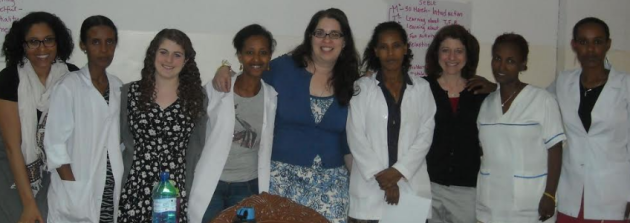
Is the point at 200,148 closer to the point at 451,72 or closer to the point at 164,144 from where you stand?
the point at 164,144

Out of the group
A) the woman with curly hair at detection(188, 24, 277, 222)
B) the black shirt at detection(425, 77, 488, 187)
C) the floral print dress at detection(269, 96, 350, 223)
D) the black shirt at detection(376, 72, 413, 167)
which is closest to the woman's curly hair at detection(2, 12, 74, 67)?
the woman with curly hair at detection(188, 24, 277, 222)

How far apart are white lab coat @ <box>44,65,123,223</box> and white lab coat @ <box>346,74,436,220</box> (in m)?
1.14

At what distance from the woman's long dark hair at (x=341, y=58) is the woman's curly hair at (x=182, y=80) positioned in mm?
538

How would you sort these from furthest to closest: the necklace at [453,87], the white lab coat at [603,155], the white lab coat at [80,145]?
the necklace at [453,87]
the white lab coat at [603,155]
the white lab coat at [80,145]

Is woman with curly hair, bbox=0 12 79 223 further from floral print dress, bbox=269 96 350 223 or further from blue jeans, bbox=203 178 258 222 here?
floral print dress, bbox=269 96 350 223

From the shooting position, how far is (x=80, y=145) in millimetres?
2535

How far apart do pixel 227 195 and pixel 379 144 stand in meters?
0.79

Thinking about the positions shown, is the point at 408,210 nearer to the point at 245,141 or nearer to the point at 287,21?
the point at 245,141

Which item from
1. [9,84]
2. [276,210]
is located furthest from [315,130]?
[9,84]

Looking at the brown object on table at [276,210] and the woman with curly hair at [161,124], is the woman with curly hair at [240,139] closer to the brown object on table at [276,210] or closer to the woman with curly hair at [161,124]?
the woman with curly hair at [161,124]

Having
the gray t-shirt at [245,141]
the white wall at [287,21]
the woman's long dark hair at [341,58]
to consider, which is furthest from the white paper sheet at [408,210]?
the white wall at [287,21]

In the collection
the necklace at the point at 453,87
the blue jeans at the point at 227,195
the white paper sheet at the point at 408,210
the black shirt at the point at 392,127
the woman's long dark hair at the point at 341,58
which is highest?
the woman's long dark hair at the point at 341,58

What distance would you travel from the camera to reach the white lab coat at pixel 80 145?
2479 millimetres

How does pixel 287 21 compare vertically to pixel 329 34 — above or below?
above
